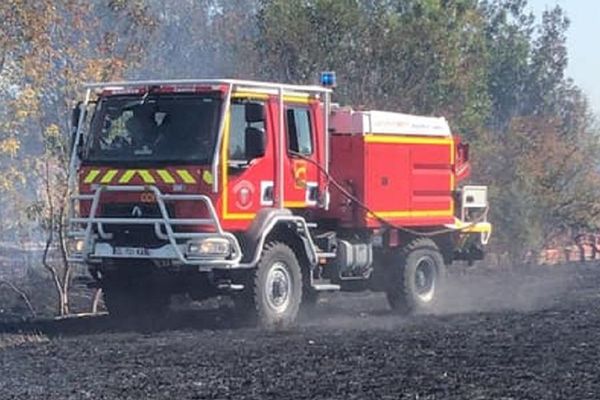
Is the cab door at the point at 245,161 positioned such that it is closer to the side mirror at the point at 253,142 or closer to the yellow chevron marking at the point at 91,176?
the side mirror at the point at 253,142

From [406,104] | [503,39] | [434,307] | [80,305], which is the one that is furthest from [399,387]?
[503,39]

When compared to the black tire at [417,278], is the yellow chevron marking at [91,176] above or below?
above

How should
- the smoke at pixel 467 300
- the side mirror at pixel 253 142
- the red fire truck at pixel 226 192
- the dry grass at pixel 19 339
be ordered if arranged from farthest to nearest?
the smoke at pixel 467 300, the side mirror at pixel 253 142, the red fire truck at pixel 226 192, the dry grass at pixel 19 339

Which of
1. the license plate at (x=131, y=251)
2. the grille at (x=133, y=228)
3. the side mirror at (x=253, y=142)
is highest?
the side mirror at (x=253, y=142)

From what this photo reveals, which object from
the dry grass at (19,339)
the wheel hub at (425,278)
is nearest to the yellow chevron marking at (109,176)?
the dry grass at (19,339)

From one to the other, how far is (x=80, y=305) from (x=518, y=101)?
108 ft

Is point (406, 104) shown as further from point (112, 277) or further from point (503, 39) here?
point (503, 39)

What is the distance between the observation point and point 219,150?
15.4m

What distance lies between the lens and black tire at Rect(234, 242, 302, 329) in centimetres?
1590

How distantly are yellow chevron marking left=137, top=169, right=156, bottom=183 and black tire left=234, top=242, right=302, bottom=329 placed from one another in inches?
61.9

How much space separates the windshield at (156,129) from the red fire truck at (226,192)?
0.01 meters

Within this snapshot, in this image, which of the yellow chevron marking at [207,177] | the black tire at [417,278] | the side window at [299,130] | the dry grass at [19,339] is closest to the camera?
the dry grass at [19,339]

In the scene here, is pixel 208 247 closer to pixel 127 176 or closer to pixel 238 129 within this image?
pixel 127 176

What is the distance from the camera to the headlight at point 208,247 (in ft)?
50.4
